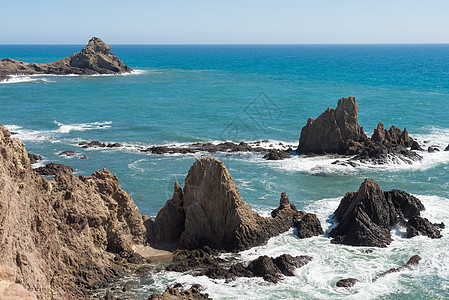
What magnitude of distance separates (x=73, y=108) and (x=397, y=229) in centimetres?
6436

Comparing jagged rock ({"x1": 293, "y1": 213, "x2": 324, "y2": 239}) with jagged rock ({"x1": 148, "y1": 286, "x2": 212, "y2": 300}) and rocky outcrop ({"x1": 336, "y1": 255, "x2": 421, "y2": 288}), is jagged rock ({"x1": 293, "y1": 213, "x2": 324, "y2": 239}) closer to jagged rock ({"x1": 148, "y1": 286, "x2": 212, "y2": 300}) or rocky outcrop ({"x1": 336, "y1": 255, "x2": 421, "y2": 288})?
rocky outcrop ({"x1": 336, "y1": 255, "x2": 421, "y2": 288})

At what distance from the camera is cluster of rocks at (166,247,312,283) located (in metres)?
24.6

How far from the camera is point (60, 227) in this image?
22609 mm

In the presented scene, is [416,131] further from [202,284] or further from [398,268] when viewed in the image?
[202,284]

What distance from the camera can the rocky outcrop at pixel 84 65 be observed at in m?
136

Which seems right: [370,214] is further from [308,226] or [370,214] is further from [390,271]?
[390,271]

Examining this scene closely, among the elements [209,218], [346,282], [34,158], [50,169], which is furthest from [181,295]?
[34,158]

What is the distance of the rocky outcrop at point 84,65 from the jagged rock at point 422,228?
120m

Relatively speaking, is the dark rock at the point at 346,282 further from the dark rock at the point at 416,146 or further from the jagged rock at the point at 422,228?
the dark rock at the point at 416,146

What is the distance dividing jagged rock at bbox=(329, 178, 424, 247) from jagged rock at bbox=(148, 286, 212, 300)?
10.5m

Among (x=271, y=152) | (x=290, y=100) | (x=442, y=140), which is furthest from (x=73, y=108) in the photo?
(x=442, y=140)

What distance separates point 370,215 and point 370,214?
0.20 ft

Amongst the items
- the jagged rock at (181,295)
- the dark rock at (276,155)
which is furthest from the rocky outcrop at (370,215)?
the dark rock at (276,155)

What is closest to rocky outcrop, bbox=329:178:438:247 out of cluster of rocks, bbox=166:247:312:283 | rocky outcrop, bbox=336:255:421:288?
rocky outcrop, bbox=336:255:421:288
